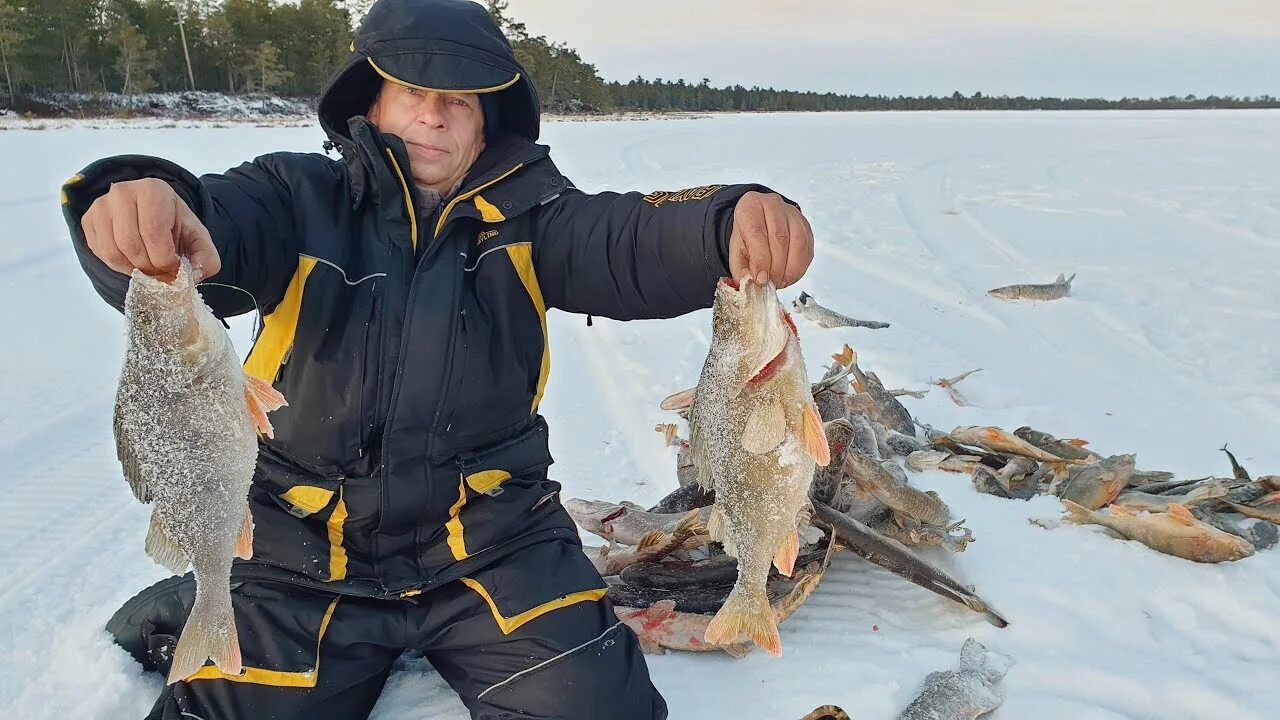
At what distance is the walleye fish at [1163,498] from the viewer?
161 inches

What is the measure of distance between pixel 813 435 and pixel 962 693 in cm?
129

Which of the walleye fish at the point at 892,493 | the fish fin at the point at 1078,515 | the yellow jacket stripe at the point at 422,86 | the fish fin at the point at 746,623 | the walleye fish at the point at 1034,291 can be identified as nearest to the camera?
the fish fin at the point at 746,623

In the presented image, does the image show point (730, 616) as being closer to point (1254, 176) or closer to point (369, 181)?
point (369, 181)

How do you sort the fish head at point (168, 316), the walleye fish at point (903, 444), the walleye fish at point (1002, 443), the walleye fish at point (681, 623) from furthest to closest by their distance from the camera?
the walleye fish at point (903, 444), the walleye fish at point (1002, 443), the walleye fish at point (681, 623), the fish head at point (168, 316)

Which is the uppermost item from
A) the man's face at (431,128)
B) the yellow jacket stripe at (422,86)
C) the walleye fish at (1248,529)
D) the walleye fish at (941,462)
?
the yellow jacket stripe at (422,86)

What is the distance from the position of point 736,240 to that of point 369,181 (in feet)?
4.71

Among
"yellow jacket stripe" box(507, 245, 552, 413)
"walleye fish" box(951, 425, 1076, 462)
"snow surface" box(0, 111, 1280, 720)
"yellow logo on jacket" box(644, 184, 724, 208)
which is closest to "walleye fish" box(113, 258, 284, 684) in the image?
"snow surface" box(0, 111, 1280, 720)

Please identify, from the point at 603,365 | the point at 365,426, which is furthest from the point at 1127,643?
the point at 603,365

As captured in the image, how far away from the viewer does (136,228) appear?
190 cm

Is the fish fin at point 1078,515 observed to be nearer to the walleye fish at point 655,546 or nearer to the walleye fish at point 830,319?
the walleye fish at point 655,546

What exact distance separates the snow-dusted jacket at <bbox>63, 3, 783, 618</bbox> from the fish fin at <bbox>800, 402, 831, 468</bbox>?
1.94ft

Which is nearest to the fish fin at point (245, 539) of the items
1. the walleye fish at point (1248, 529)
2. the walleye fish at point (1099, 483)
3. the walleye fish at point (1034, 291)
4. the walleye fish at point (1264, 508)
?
the walleye fish at point (1099, 483)

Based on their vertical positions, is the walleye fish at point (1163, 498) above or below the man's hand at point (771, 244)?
below

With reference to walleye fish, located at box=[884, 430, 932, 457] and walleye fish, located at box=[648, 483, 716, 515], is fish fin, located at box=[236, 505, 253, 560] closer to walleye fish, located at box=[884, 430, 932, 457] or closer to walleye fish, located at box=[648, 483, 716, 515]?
walleye fish, located at box=[648, 483, 716, 515]
